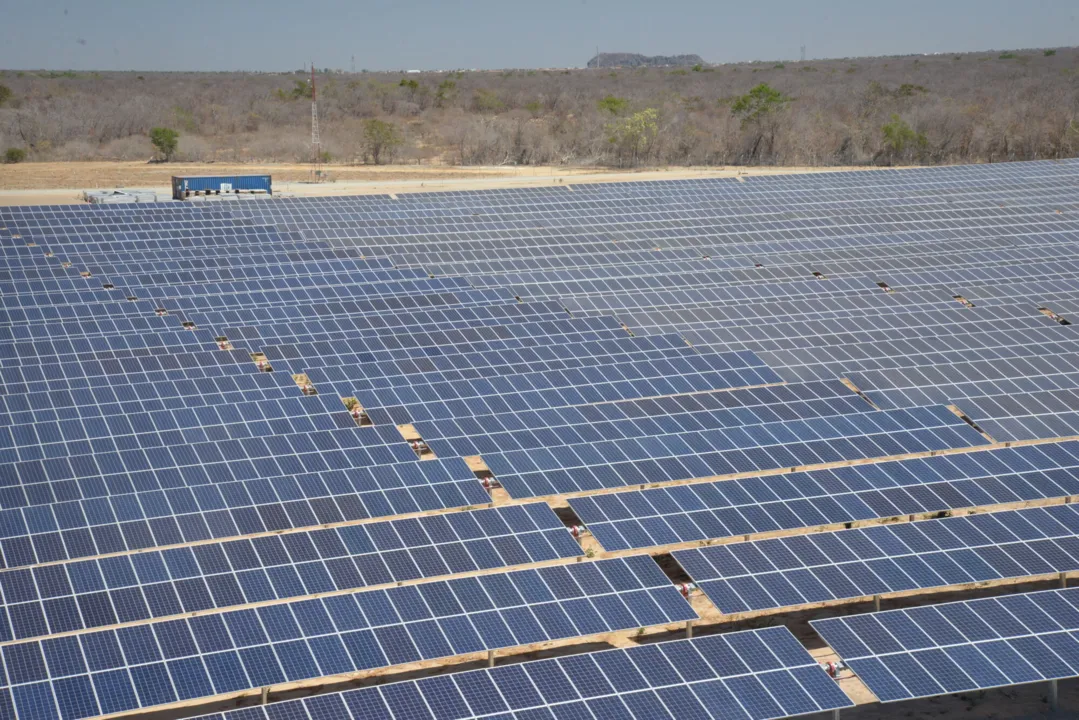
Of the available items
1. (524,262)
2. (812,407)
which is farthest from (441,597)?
(524,262)

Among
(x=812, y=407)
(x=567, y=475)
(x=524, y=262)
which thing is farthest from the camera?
(x=524, y=262)

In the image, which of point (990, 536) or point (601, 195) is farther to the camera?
point (601, 195)

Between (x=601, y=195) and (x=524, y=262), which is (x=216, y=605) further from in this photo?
(x=601, y=195)

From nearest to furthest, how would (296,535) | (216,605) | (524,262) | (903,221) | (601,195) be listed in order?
(216,605), (296,535), (524,262), (903,221), (601,195)

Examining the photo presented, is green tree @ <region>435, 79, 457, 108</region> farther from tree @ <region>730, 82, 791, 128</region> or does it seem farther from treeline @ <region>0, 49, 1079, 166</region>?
tree @ <region>730, 82, 791, 128</region>

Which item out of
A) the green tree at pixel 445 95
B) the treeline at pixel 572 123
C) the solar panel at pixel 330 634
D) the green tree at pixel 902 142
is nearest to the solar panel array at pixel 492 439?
the solar panel at pixel 330 634

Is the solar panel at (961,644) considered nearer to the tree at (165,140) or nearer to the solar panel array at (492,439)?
the solar panel array at (492,439)
